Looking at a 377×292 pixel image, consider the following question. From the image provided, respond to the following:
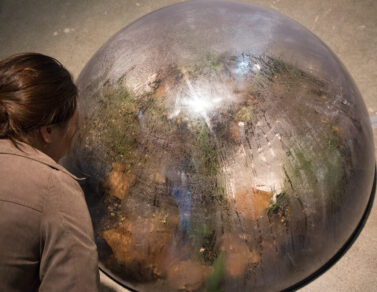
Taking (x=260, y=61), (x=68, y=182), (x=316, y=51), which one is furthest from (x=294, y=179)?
(x=68, y=182)

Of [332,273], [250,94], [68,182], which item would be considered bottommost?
[332,273]

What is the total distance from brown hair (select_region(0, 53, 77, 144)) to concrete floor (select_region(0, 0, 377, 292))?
2.11 m

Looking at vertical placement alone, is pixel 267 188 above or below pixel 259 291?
above

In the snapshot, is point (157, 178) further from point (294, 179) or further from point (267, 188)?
point (294, 179)

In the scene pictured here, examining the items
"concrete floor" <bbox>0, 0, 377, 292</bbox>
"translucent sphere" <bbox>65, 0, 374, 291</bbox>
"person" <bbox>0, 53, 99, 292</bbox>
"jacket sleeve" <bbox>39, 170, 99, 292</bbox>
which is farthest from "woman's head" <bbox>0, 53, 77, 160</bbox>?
"concrete floor" <bbox>0, 0, 377, 292</bbox>

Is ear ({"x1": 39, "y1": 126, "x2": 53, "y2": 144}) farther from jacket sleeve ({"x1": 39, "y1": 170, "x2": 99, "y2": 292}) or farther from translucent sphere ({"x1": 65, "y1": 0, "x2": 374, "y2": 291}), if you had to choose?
translucent sphere ({"x1": 65, "y1": 0, "x2": 374, "y2": 291})

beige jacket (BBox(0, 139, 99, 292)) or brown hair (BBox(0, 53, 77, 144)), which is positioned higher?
brown hair (BBox(0, 53, 77, 144))

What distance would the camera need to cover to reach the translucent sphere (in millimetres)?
1520

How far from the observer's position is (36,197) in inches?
45.8

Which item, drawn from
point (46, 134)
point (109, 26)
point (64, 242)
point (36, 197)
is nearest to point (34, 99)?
point (46, 134)

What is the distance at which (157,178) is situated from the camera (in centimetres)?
153

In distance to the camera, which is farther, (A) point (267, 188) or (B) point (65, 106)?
(A) point (267, 188)

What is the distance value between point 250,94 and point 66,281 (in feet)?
3.03

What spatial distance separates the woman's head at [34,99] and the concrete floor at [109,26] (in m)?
2.08
